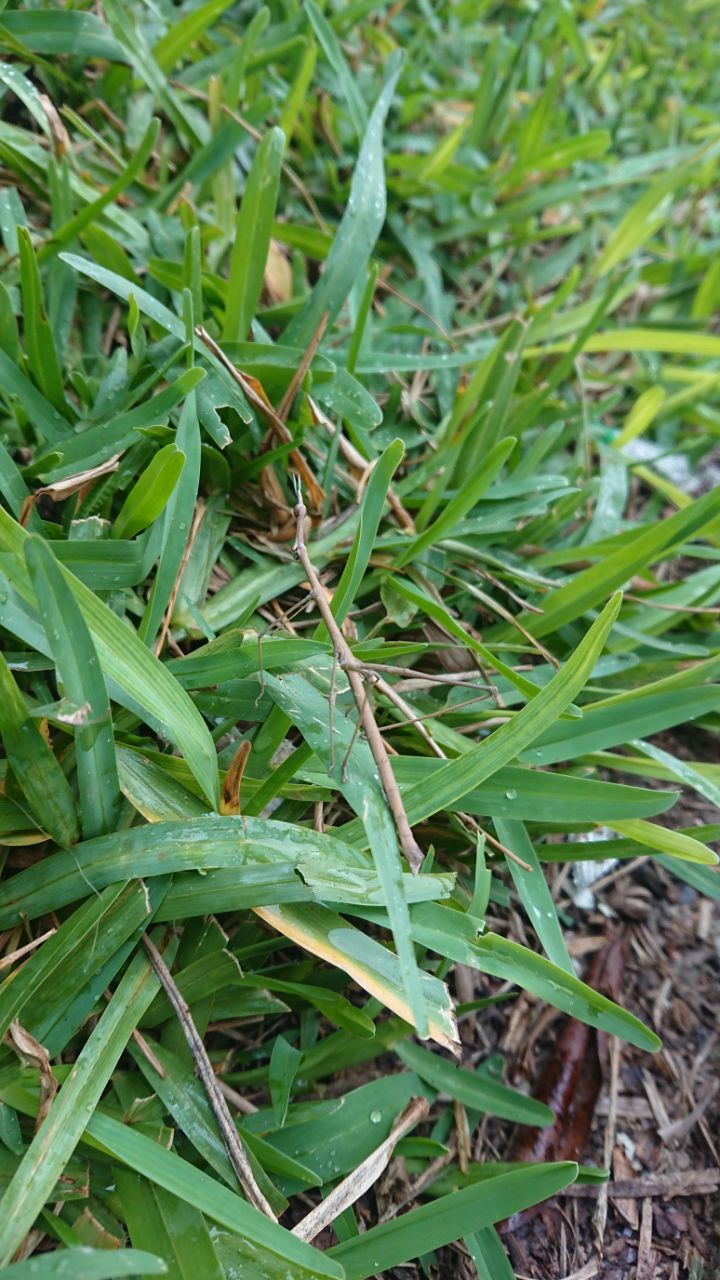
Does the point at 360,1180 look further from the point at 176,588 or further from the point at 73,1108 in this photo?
the point at 176,588

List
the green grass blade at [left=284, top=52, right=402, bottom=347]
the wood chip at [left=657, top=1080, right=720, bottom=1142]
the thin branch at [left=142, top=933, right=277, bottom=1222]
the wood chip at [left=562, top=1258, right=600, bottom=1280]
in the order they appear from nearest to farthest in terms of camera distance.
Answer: the thin branch at [left=142, top=933, right=277, bottom=1222]
the wood chip at [left=562, top=1258, right=600, bottom=1280]
the wood chip at [left=657, top=1080, right=720, bottom=1142]
the green grass blade at [left=284, top=52, right=402, bottom=347]

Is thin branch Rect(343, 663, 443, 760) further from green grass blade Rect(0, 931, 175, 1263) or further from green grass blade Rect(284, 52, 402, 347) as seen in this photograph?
green grass blade Rect(284, 52, 402, 347)

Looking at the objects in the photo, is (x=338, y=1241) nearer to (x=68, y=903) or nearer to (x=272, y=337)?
(x=68, y=903)

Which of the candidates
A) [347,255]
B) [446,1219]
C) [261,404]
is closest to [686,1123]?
[446,1219]

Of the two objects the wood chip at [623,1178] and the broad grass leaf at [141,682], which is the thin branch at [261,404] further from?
the wood chip at [623,1178]

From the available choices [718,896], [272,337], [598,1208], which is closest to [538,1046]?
[598,1208]

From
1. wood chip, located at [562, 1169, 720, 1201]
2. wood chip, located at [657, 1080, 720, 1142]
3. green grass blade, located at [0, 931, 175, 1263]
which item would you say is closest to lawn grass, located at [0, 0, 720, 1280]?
green grass blade, located at [0, 931, 175, 1263]
